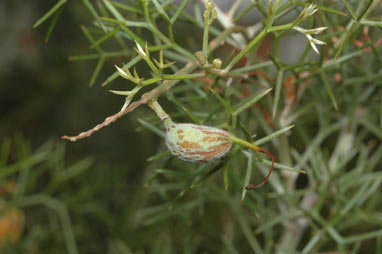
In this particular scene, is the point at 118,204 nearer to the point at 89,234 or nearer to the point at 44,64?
the point at 89,234

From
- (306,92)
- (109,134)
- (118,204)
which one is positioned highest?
(306,92)

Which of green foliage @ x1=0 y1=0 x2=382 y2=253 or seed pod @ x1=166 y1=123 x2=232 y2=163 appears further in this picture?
green foliage @ x1=0 y1=0 x2=382 y2=253

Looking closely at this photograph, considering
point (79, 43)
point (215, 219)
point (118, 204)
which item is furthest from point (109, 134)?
point (215, 219)

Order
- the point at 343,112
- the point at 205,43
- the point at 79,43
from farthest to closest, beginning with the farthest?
1. the point at 79,43
2. the point at 343,112
3. the point at 205,43

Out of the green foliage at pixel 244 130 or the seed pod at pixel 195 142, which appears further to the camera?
the green foliage at pixel 244 130
